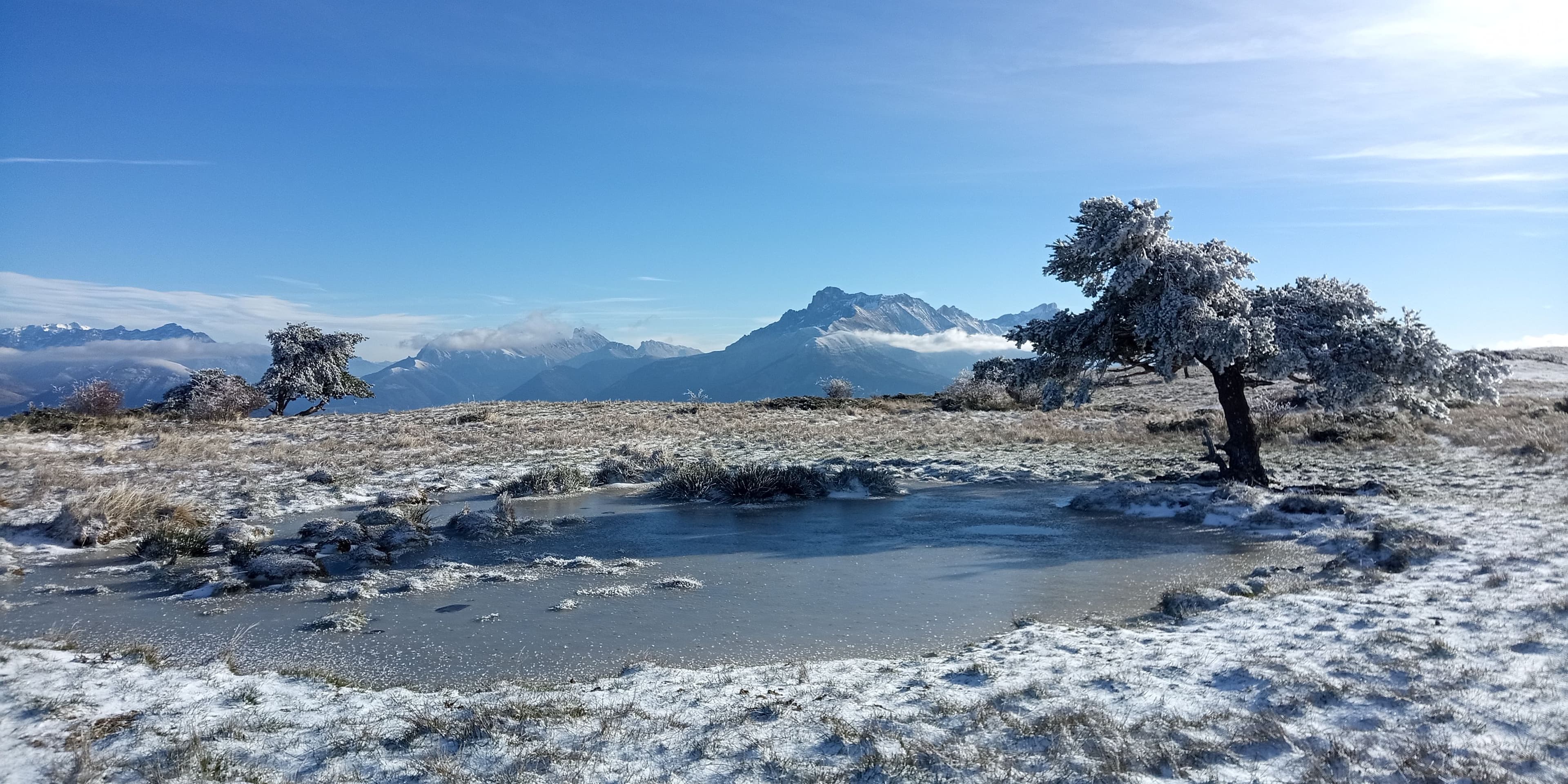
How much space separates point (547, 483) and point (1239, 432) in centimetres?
1651

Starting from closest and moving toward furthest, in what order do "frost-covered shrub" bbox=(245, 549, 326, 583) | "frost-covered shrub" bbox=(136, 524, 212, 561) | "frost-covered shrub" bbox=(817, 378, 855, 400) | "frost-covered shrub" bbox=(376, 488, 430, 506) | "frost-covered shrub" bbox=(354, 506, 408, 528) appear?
"frost-covered shrub" bbox=(245, 549, 326, 583)
"frost-covered shrub" bbox=(136, 524, 212, 561)
"frost-covered shrub" bbox=(354, 506, 408, 528)
"frost-covered shrub" bbox=(376, 488, 430, 506)
"frost-covered shrub" bbox=(817, 378, 855, 400)

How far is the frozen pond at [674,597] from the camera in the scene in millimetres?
8328

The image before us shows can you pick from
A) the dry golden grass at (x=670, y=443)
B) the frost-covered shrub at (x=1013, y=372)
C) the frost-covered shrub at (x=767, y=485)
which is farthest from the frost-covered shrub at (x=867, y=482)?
the dry golden grass at (x=670, y=443)

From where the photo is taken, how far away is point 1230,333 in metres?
15.8

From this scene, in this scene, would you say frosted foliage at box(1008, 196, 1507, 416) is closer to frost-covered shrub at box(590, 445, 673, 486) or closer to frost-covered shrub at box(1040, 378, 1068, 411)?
frost-covered shrub at box(1040, 378, 1068, 411)

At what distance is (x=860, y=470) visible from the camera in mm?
20312

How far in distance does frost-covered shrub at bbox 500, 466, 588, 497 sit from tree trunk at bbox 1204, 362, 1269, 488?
15.6m

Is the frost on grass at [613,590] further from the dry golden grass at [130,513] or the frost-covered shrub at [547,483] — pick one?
the frost-covered shrub at [547,483]

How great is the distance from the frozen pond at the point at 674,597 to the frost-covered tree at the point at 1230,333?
4237 millimetres

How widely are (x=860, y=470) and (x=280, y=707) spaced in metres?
15.1

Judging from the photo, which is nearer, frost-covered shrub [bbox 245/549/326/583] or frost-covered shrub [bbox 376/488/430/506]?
frost-covered shrub [bbox 245/549/326/583]

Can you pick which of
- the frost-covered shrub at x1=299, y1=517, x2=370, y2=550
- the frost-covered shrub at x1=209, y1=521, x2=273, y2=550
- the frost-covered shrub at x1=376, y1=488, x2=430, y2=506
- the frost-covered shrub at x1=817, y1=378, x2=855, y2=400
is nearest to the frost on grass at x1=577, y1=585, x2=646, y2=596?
the frost-covered shrub at x1=299, y1=517, x2=370, y2=550

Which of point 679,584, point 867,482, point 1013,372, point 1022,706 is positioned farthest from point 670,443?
point 1022,706

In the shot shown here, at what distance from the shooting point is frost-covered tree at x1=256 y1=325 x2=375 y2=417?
48625 millimetres
